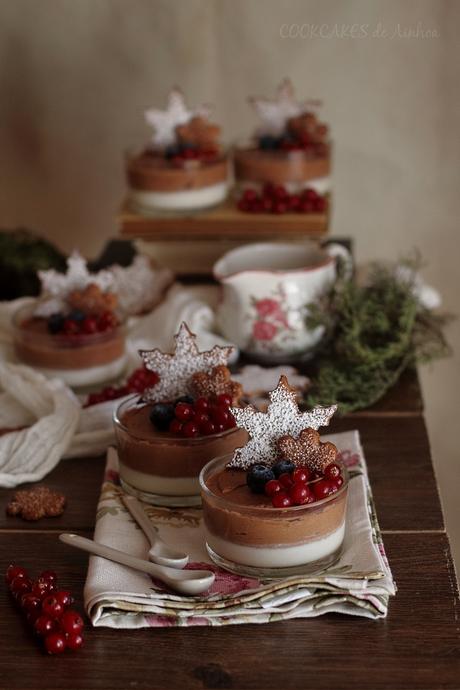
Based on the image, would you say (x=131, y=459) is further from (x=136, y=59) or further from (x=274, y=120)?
(x=136, y=59)

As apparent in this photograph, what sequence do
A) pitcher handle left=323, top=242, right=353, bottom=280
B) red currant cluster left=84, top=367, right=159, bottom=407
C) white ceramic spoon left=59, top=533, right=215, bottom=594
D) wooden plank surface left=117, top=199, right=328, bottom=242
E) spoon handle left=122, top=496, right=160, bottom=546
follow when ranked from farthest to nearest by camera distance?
wooden plank surface left=117, top=199, right=328, bottom=242
pitcher handle left=323, top=242, right=353, bottom=280
red currant cluster left=84, top=367, right=159, bottom=407
spoon handle left=122, top=496, right=160, bottom=546
white ceramic spoon left=59, top=533, right=215, bottom=594

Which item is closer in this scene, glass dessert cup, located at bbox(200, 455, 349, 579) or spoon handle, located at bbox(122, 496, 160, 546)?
glass dessert cup, located at bbox(200, 455, 349, 579)

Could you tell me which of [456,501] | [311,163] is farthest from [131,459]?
[456,501]

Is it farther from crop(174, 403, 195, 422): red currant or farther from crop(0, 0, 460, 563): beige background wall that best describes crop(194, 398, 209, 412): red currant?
crop(0, 0, 460, 563): beige background wall

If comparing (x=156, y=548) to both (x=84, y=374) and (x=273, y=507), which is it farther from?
(x=84, y=374)

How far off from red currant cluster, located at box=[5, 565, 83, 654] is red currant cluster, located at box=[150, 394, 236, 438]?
0.23 m

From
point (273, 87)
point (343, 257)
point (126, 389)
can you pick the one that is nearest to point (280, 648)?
point (126, 389)

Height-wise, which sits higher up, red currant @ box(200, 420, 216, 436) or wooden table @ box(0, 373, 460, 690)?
red currant @ box(200, 420, 216, 436)

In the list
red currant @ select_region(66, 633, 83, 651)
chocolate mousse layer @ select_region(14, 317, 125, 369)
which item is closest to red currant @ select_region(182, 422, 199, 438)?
red currant @ select_region(66, 633, 83, 651)

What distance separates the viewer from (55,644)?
91 cm

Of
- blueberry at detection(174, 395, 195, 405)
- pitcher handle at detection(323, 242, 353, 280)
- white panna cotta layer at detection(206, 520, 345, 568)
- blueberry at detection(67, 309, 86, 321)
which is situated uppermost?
blueberry at detection(174, 395, 195, 405)

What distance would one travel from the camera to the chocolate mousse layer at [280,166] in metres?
1.97

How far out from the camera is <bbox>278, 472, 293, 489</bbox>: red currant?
0.99m

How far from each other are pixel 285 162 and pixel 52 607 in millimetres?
1223
